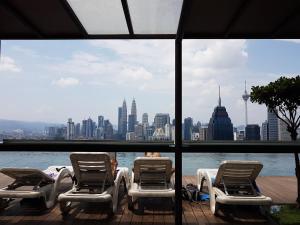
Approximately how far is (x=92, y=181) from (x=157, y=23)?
10.3ft

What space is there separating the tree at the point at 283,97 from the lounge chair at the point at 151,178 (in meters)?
2.33

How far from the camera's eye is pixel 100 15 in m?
3.98

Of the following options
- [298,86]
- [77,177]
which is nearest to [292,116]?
[298,86]

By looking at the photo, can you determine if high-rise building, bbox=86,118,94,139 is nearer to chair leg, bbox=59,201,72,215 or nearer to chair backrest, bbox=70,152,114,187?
chair backrest, bbox=70,152,114,187

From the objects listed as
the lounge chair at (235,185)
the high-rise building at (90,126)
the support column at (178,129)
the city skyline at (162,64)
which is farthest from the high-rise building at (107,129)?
the support column at (178,129)

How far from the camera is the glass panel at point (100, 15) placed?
3795 millimetres

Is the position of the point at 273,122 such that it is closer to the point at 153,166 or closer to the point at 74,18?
the point at 153,166

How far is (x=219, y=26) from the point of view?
4.18 m

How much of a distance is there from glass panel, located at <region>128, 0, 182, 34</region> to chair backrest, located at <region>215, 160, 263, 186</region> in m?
2.43

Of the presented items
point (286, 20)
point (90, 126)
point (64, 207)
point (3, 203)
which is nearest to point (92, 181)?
point (64, 207)

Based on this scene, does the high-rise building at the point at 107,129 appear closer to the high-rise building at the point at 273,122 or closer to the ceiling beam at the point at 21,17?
the high-rise building at the point at 273,122

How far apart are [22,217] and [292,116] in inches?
208

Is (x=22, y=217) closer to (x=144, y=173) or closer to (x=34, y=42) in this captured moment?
(x=144, y=173)

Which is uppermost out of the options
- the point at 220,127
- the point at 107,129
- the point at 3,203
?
the point at 107,129
